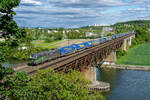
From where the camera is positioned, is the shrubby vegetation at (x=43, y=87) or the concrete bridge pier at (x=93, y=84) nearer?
the shrubby vegetation at (x=43, y=87)

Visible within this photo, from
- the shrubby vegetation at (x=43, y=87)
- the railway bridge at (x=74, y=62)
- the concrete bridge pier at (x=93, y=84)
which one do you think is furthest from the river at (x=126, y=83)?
the shrubby vegetation at (x=43, y=87)

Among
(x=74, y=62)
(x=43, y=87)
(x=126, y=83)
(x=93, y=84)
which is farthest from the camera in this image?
(x=126, y=83)

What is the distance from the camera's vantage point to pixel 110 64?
273 ft

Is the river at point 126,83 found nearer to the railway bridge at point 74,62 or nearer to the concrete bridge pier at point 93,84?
the concrete bridge pier at point 93,84

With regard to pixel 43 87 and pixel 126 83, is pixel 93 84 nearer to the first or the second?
pixel 126 83

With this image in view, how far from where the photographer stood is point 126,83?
58.9 metres

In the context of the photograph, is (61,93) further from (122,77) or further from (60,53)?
(122,77)

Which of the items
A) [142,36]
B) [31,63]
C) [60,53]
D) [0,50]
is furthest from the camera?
[142,36]

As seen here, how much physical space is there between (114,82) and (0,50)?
49.3 m

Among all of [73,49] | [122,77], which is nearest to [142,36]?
[122,77]

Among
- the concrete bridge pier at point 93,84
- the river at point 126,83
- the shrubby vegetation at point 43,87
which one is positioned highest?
the shrubby vegetation at point 43,87

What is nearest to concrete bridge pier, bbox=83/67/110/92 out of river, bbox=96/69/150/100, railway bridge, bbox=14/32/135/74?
railway bridge, bbox=14/32/135/74

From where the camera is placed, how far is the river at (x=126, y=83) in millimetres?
48419

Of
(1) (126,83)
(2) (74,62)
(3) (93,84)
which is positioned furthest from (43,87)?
(1) (126,83)
